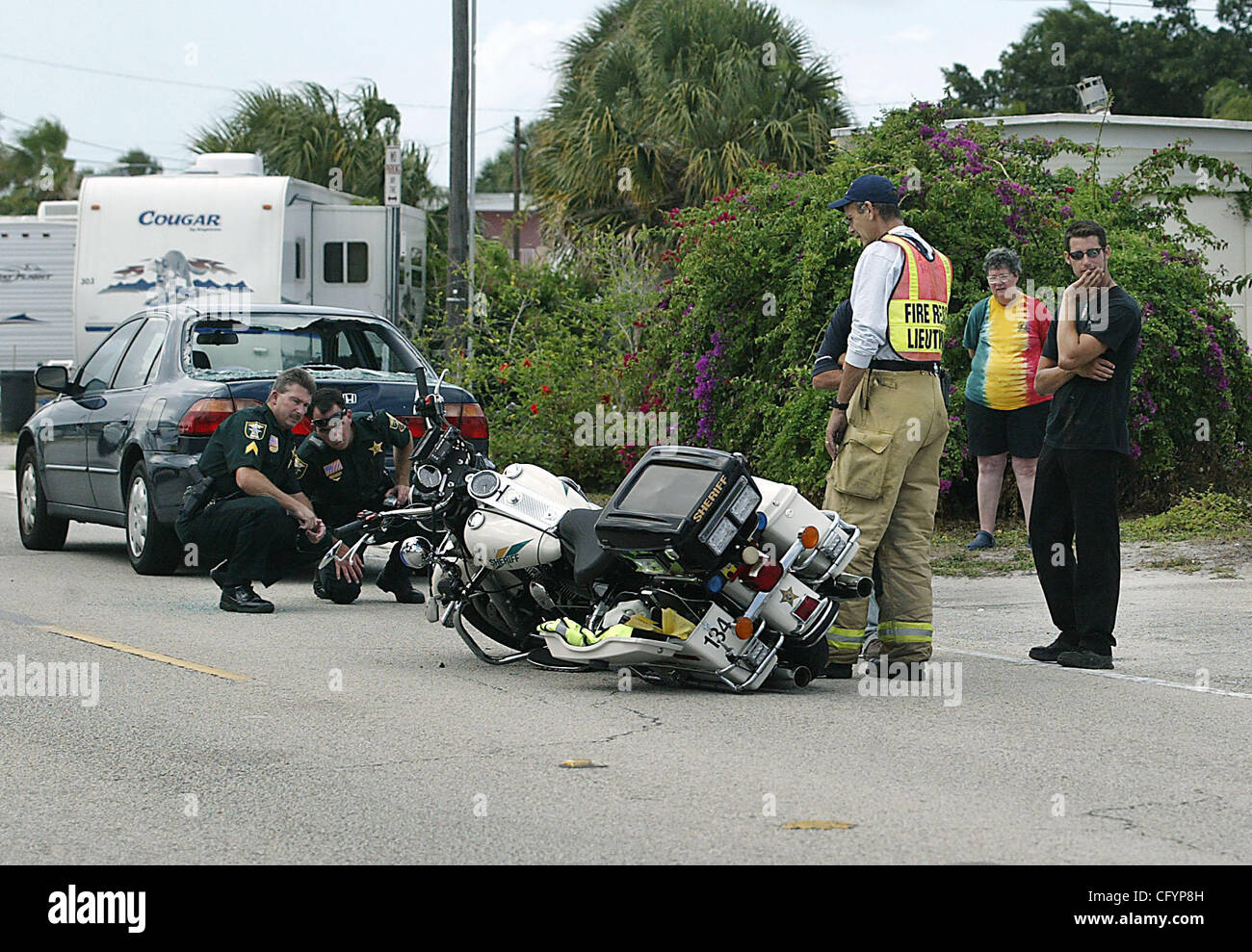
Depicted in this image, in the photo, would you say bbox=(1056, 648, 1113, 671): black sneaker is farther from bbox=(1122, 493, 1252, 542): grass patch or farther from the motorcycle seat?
bbox=(1122, 493, 1252, 542): grass patch

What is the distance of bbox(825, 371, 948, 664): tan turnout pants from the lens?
753 centimetres

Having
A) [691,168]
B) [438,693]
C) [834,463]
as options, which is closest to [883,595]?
[834,463]

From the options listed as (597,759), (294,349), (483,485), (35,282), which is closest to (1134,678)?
(597,759)

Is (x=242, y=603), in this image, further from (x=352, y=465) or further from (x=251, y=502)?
(x=352, y=465)

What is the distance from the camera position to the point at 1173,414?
13.6m

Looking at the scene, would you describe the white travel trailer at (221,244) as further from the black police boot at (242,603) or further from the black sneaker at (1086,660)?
the black sneaker at (1086,660)

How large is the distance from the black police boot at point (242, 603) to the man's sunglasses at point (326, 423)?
1.06 metres

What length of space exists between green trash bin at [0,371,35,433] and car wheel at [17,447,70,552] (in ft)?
43.3

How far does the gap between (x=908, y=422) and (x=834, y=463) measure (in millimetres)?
408

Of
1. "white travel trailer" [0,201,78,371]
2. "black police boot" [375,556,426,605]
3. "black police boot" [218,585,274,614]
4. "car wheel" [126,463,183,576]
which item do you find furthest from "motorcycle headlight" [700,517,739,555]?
"white travel trailer" [0,201,78,371]

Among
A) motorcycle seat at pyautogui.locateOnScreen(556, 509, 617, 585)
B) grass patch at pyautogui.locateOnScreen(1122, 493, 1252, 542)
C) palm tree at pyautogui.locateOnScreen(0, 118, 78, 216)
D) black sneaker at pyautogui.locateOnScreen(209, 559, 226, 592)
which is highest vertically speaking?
Result: palm tree at pyautogui.locateOnScreen(0, 118, 78, 216)

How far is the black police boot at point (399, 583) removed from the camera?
973cm

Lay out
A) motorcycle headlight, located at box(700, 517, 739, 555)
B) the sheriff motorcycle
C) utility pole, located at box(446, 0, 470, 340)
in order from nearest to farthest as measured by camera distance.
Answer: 1. motorcycle headlight, located at box(700, 517, 739, 555)
2. the sheriff motorcycle
3. utility pole, located at box(446, 0, 470, 340)
